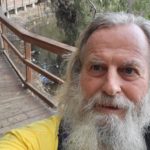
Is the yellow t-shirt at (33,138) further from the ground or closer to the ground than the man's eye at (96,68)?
closer to the ground

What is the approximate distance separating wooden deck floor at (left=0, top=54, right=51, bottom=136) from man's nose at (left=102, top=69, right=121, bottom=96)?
2623 mm

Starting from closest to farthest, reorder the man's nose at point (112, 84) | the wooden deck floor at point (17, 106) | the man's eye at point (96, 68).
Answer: the man's nose at point (112, 84), the man's eye at point (96, 68), the wooden deck floor at point (17, 106)

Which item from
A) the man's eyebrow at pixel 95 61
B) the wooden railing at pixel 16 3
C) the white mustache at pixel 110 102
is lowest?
the wooden railing at pixel 16 3

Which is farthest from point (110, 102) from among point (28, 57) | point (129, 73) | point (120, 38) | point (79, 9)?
point (79, 9)

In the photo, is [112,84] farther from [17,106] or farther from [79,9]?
[79,9]

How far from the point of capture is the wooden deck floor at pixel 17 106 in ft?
13.3

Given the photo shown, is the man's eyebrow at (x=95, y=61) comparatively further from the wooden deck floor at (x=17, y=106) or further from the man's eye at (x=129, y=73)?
the wooden deck floor at (x=17, y=106)

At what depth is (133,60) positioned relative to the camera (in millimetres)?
1412

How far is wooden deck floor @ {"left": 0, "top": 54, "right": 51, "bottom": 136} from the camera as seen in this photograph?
405cm

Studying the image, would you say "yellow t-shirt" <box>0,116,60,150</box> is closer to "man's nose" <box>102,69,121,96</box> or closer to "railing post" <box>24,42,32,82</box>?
"man's nose" <box>102,69,121,96</box>

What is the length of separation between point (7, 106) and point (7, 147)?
3.24m

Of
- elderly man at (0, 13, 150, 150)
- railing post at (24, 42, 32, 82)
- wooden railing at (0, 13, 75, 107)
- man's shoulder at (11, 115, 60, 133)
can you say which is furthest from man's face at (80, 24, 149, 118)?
railing post at (24, 42, 32, 82)

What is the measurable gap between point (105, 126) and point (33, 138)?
0.88 feet

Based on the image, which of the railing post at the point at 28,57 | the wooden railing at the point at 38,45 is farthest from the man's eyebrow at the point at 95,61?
the railing post at the point at 28,57
